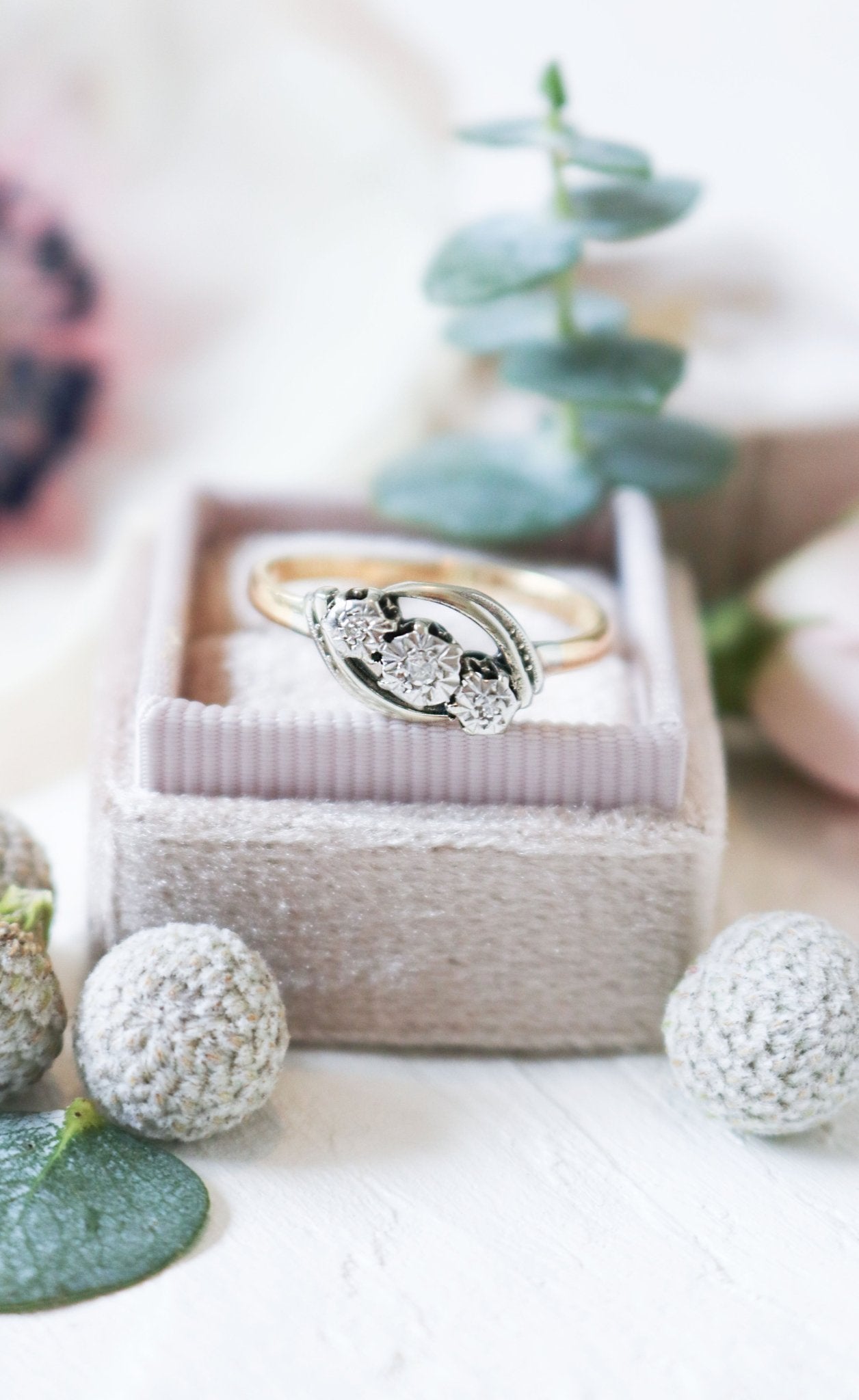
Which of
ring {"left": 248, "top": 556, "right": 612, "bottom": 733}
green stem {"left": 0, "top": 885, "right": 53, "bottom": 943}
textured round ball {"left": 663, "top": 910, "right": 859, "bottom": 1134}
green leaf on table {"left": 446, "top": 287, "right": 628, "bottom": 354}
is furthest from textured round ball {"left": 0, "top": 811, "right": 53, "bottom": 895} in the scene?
green leaf on table {"left": 446, "top": 287, "right": 628, "bottom": 354}

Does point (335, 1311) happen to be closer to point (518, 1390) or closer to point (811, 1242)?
point (518, 1390)

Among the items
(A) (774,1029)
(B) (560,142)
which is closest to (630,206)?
(B) (560,142)

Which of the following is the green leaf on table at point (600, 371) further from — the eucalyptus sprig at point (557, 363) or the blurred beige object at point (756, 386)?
the blurred beige object at point (756, 386)

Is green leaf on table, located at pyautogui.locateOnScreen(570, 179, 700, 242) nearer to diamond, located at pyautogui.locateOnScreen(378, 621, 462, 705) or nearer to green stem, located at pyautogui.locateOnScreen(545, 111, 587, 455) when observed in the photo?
green stem, located at pyautogui.locateOnScreen(545, 111, 587, 455)

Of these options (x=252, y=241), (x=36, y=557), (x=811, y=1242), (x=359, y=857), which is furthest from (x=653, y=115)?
(x=811, y=1242)

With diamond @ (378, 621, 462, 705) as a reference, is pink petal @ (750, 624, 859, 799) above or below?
below

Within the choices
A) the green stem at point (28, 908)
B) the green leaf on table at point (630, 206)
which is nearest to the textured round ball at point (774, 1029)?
the green stem at point (28, 908)

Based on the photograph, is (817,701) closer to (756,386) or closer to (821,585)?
(821,585)
